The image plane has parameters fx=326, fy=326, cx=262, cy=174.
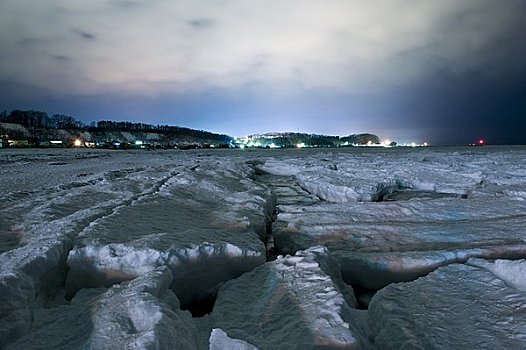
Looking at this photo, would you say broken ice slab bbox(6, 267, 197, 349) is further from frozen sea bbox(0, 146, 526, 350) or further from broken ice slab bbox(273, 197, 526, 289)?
broken ice slab bbox(273, 197, 526, 289)

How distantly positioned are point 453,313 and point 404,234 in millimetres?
1866

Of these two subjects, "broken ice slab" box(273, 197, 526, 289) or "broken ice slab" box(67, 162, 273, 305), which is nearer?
"broken ice slab" box(67, 162, 273, 305)

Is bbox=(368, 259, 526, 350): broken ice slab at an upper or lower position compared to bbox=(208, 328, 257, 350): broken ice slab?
lower

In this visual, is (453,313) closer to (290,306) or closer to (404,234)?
(290,306)

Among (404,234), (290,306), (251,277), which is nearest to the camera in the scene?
(290,306)

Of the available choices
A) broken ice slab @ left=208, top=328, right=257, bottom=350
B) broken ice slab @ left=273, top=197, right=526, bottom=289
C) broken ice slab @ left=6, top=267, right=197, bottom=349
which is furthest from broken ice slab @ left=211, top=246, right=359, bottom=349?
broken ice slab @ left=273, top=197, right=526, bottom=289

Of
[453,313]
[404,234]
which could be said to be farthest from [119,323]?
[404,234]

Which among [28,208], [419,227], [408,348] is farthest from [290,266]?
[28,208]

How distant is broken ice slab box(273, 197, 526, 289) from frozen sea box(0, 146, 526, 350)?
2 centimetres

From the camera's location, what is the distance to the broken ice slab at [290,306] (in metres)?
1.78

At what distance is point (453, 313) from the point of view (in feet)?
7.00

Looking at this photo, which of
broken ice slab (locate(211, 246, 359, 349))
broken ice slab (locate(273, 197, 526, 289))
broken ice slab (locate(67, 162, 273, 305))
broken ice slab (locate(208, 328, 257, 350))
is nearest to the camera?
broken ice slab (locate(208, 328, 257, 350))

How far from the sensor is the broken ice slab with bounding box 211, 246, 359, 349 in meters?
1.78

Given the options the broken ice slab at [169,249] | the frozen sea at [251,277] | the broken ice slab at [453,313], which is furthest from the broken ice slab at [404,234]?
the broken ice slab at [169,249]
